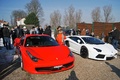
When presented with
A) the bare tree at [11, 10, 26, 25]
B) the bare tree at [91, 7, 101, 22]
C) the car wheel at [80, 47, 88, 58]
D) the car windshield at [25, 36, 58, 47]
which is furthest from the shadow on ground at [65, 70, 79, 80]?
the bare tree at [11, 10, 26, 25]

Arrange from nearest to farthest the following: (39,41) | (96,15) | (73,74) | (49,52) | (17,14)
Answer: (73,74)
(49,52)
(39,41)
(96,15)
(17,14)

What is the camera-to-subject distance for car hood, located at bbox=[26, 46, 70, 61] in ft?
17.5

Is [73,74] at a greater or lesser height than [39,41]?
lesser

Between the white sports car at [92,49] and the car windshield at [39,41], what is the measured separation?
6.67 feet

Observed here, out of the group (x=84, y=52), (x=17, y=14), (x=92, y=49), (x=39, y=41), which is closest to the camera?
(x=39, y=41)

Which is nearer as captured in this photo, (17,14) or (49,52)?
(49,52)

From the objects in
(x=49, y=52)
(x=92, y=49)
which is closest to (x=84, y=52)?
(x=92, y=49)

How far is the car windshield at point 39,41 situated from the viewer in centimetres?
634

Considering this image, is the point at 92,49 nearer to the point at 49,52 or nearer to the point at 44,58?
the point at 49,52

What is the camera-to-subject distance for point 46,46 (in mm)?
6281

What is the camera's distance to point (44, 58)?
526 centimetres

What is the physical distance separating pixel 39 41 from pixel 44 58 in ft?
4.94

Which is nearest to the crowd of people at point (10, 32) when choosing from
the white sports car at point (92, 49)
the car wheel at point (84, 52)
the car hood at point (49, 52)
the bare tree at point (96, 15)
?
the white sports car at point (92, 49)

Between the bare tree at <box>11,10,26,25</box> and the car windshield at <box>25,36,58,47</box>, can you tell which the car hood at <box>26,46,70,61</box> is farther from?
→ the bare tree at <box>11,10,26,25</box>
